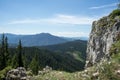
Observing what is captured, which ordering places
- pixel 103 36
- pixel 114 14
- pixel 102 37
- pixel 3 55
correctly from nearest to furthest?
pixel 103 36, pixel 102 37, pixel 114 14, pixel 3 55

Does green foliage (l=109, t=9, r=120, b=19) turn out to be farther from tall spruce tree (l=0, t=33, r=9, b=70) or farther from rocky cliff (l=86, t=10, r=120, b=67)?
tall spruce tree (l=0, t=33, r=9, b=70)

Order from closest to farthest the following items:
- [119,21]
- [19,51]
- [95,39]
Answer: [119,21]
[95,39]
[19,51]

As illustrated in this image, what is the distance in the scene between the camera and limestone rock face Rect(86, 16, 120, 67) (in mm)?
36594

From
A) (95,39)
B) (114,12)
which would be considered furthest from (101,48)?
(114,12)

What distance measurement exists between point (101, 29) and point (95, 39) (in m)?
2.28

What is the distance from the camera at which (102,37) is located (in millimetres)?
40500

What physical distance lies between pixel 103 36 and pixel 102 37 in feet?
1.65

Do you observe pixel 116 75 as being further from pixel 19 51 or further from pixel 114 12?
pixel 19 51

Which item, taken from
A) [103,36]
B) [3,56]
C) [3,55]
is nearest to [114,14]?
[103,36]

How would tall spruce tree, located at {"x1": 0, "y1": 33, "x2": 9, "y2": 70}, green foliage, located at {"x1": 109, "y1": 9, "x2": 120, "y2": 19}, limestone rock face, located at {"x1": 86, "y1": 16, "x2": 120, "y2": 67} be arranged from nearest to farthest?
limestone rock face, located at {"x1": 86, "y1": 16, "x2": 120, "y2": 67} → green foliage, located at {"x1": 109, "y1": 9, "x2": 120, "y2": 19} → tall spruce tree, located at {"x1": 0, "y1": 33, "x2": 9, "y2": 70}

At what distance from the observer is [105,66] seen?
67.5 feet

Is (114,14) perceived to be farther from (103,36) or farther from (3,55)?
(3,55)

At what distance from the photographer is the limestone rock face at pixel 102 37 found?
120 ft

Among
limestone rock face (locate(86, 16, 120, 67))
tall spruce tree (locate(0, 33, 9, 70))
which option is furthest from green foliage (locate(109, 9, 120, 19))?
tall spruce tree (locate(0, 33, 9, 70))
